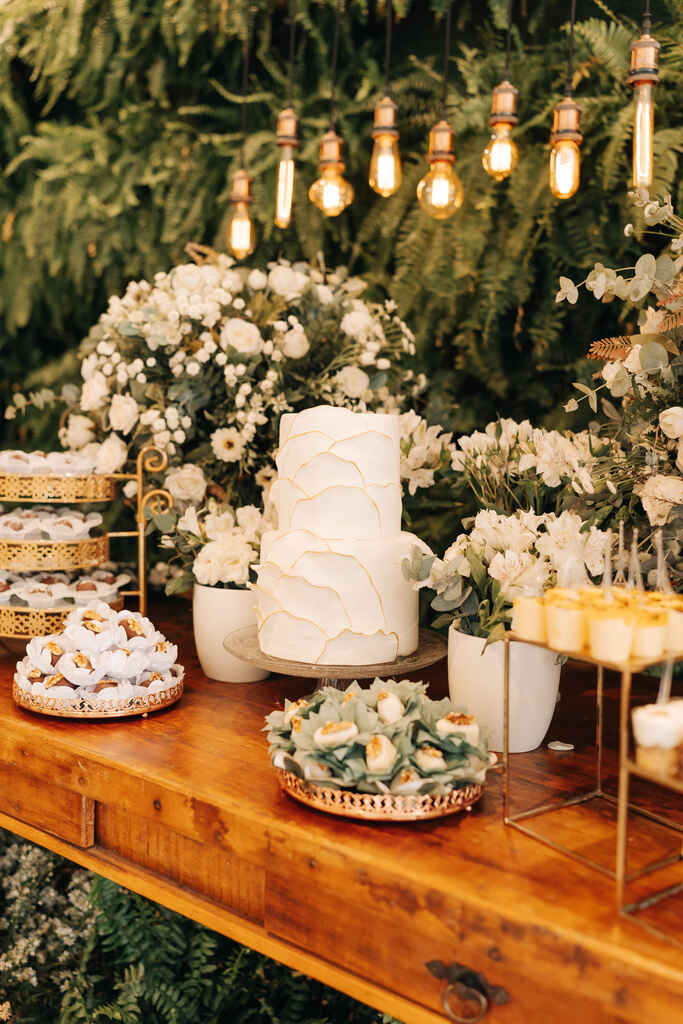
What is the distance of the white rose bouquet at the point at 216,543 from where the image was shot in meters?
1.75

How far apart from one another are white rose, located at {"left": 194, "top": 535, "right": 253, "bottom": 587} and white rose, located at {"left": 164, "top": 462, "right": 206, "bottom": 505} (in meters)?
0.37

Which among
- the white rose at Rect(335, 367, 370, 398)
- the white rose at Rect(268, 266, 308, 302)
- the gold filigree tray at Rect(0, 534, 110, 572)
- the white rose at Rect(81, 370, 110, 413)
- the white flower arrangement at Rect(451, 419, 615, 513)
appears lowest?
the gold filigree tray at Rect(0, 534, 110, 572)

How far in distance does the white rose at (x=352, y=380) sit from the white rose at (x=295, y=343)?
106mm

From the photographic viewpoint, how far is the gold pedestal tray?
142cm

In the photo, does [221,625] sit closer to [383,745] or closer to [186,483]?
[186,483]

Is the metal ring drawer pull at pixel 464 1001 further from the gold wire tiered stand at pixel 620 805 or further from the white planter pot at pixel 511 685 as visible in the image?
the white planter pot at pixel 511 685

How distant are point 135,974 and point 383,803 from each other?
1.22 metres

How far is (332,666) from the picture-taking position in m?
1.44

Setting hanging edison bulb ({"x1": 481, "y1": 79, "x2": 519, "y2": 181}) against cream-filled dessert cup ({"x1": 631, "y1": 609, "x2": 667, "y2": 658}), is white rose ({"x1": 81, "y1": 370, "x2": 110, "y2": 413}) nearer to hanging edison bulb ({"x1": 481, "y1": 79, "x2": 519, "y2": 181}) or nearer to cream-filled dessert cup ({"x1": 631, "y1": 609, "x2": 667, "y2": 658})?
hanging edison bulb ({"x1": 481, "y1": 79, "x2": 519, "y2": 181})

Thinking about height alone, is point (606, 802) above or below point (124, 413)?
below

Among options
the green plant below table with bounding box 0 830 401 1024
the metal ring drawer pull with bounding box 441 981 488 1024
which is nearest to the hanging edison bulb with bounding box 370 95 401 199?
the metal ring drawer pull with bounding box 441 981 488 1024

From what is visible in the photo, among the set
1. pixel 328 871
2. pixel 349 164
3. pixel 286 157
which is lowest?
pixel 328 871

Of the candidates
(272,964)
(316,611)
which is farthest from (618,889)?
(272,964)

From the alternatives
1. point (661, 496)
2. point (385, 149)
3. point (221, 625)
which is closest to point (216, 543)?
point (221, 625)
